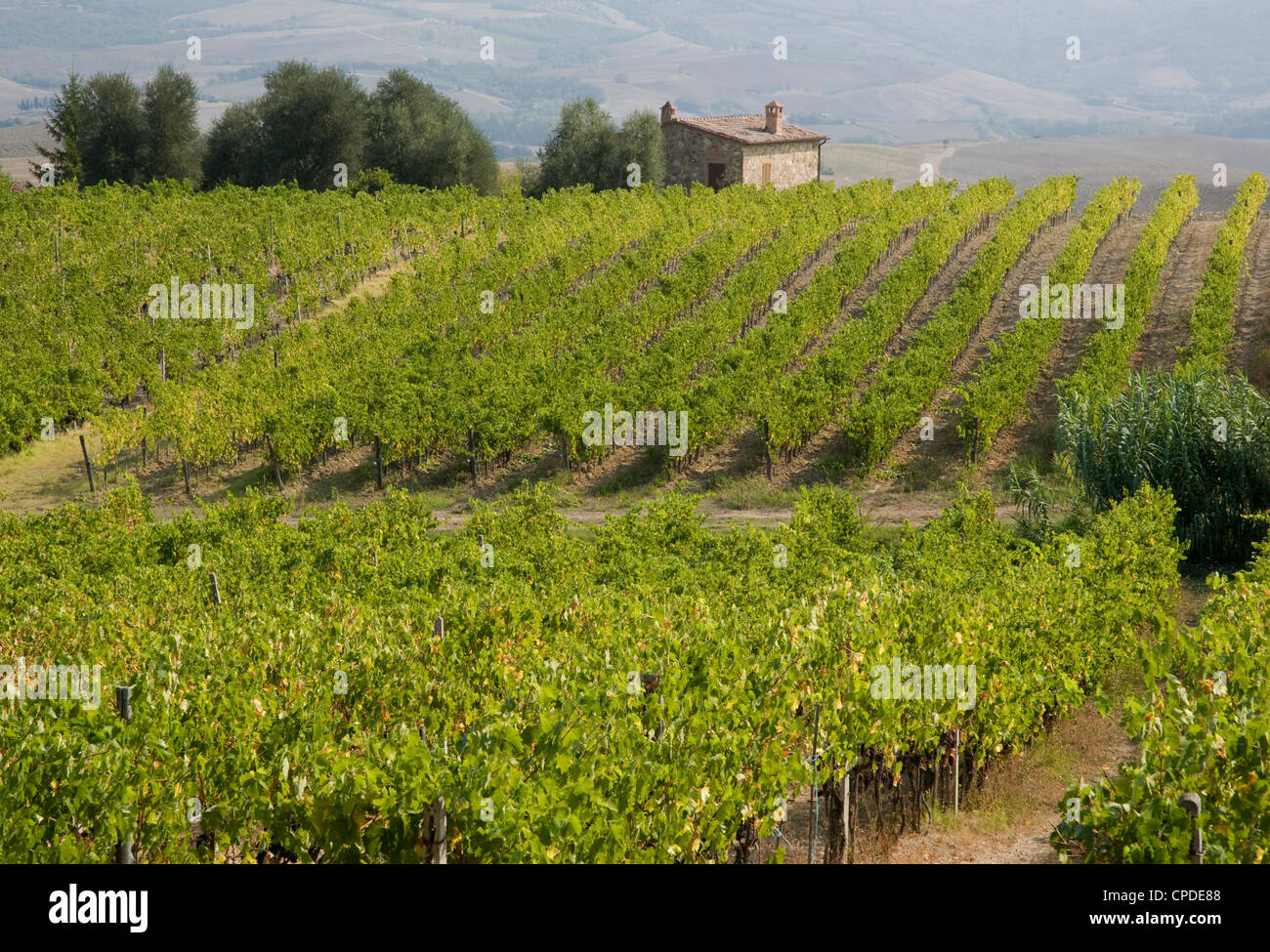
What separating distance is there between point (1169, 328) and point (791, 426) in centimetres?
1573

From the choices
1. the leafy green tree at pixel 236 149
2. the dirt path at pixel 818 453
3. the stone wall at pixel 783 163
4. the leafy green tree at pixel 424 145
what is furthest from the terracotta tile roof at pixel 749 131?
the dirt path at pixel 818 453

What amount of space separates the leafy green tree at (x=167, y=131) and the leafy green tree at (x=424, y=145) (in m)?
9.44

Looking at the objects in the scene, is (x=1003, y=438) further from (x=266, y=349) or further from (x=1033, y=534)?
(x=266, y=349)

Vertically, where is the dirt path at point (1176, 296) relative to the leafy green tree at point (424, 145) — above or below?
below

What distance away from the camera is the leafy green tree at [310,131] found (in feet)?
194

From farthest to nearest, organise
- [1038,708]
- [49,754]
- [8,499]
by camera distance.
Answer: [8,499] < [1038,708] < [49,754]

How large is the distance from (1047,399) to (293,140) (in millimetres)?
43892

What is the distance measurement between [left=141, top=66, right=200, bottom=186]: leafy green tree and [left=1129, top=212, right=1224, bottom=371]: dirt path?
154 ft

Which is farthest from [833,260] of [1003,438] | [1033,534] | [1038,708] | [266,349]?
[1038,708]

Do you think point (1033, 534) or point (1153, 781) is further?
point (1033, 534)

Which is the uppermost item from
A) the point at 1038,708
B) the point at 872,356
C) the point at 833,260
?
the point at 833,260

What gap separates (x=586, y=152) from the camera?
61844 mm

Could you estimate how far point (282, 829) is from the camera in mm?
7191

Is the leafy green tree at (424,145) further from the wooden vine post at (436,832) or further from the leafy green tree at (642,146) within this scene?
the wooden vine post at (436,832)
